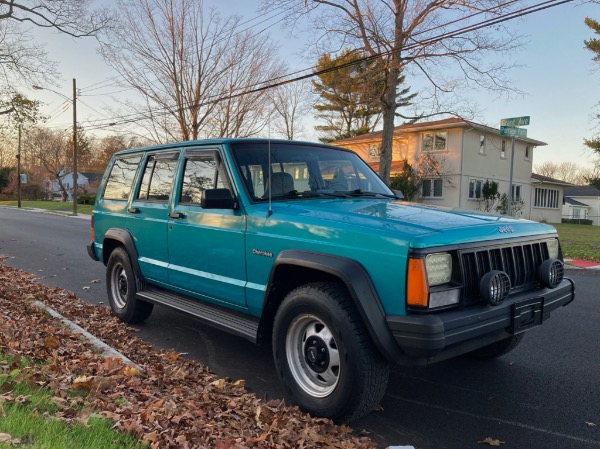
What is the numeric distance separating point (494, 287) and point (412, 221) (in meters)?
0.67

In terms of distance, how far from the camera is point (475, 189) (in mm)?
32188

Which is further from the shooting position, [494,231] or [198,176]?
[198,176]

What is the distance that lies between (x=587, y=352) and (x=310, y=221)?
11.4 ft

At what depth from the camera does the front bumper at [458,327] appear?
2.93m

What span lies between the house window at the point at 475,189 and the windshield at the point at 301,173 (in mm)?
28640

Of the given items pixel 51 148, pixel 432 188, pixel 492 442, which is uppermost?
pixel 51 148

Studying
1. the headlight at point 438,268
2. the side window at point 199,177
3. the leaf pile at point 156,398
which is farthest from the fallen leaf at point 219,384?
the headlight at point 438,268

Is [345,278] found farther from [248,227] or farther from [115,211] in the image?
[115,211]

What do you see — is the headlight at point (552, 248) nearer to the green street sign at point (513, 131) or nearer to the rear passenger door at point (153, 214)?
the rear passenger door at point (153, 214)

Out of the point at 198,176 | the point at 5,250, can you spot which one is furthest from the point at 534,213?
the point at 198,176

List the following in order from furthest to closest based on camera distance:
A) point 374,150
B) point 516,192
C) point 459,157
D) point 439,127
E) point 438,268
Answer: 1. point 516,192
2. point 374,150
3. point 439,127
4. point 459,157
5. point 438,268

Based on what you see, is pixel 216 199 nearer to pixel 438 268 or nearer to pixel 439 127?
pixel 438 268

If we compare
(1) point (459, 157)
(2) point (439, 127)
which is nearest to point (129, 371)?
(1) point (459, 157)

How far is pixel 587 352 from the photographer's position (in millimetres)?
5086
